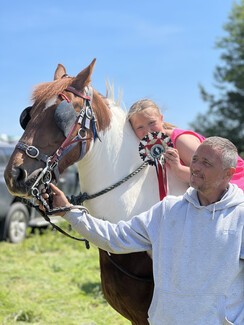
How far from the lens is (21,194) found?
2.52 m

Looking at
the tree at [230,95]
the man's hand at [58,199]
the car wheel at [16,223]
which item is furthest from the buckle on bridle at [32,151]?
the tree at [230,95]

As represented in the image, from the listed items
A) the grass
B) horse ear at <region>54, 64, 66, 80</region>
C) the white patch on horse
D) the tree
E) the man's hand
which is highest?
the tree

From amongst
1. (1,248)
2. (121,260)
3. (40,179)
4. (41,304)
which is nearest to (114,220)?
(121,260)

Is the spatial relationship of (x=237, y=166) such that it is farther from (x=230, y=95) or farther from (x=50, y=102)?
(x=230, y=95)

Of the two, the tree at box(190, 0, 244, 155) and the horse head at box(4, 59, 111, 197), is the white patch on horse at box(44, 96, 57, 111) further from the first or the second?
the tree at box(190, 0, 244, 155)

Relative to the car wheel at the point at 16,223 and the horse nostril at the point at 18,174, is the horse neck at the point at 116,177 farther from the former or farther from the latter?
the car wheel at the point at 16,223

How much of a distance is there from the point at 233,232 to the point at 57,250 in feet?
26.1

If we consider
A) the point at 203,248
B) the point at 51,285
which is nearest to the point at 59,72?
the point at 203,248

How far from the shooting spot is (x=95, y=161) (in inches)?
110

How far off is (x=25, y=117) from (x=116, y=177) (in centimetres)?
61

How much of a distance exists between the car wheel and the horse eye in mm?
7432


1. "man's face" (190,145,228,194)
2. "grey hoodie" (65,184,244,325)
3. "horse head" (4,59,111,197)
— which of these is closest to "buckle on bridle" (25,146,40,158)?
"horse head" (4,59,111,197)

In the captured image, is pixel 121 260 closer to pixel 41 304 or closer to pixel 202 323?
pixel 202 323

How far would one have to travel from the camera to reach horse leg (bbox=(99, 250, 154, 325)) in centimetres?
271
